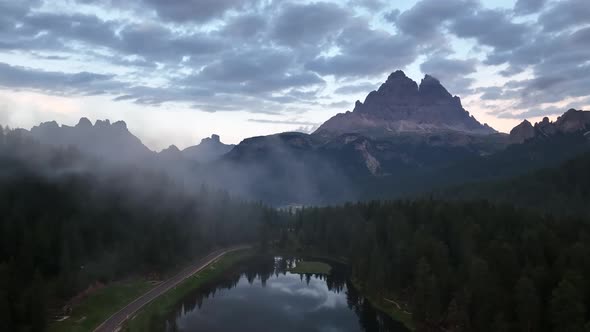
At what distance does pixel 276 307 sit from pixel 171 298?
29380mm

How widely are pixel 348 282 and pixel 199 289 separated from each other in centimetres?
5220

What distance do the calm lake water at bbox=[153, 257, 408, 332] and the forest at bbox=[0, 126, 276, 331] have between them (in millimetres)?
22753

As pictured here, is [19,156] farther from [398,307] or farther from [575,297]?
[575,297]

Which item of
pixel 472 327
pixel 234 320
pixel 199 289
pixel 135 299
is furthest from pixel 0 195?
pixel 472 327

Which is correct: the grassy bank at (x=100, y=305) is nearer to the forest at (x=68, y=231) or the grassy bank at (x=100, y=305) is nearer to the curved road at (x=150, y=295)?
the curved road at (x=150, y=295)

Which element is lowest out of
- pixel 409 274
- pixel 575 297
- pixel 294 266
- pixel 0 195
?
pixel 294 266

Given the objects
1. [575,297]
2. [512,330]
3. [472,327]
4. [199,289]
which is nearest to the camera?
[575,297]

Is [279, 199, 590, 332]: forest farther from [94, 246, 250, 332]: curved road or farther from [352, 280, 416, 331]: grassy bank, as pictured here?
[94, 246, 250, 332]: curved road

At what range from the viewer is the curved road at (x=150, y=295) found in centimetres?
9919

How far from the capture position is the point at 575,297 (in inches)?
3177

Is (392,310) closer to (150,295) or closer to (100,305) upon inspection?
(150,295)

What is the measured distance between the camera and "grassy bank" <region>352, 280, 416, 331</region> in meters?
114

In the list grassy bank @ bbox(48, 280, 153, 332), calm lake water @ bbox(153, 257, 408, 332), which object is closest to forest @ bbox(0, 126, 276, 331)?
grassy bank @ bbox(48, 280, 153, 332)

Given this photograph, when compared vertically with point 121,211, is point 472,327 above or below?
below
